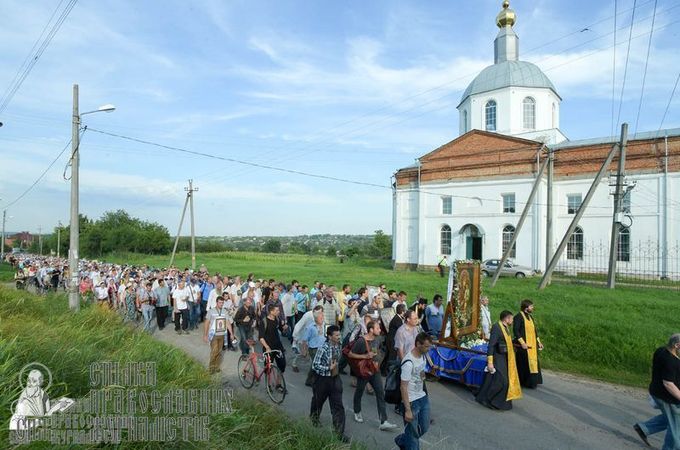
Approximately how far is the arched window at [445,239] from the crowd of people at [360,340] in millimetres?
23577

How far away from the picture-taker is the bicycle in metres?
8.54

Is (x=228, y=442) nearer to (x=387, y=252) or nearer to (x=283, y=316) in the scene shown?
(x=283, y=316)

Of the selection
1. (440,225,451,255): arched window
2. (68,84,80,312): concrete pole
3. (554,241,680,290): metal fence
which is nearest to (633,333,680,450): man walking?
(68,84,80,312): concrete pole

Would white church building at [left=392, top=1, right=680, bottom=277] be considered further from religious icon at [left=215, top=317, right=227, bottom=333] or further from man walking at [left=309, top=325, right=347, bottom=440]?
man walking at [left=309, top=325, right=347, bottom=440]

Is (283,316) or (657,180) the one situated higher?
(657,180)

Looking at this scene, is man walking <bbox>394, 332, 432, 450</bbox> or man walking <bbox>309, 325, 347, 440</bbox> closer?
man walking <bbox>394, 332, 432, 450</bbox>

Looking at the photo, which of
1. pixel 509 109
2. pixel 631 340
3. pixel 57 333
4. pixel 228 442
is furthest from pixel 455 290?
pixel 509 109

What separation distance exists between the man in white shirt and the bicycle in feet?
21.8

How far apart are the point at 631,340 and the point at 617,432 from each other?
5.09m

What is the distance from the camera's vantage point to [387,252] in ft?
232

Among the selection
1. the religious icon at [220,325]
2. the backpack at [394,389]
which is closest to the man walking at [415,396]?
the backpack at [394,389]

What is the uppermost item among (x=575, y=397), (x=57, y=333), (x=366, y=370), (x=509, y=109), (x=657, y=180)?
(x=509, y=109)

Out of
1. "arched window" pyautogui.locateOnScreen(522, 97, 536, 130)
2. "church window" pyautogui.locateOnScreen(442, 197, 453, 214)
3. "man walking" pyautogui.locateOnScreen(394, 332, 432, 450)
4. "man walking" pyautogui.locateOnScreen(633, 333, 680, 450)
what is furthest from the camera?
"church window" pyautogui.locateOnScreen(442, 197, 453, 214)

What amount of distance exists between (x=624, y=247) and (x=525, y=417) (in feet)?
88.5
